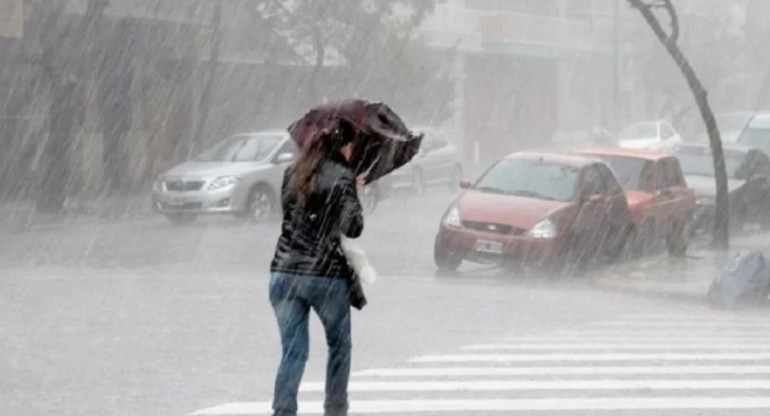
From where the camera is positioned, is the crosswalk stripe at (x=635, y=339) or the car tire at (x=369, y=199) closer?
the crosswalk stripe at (x=635, y=339)

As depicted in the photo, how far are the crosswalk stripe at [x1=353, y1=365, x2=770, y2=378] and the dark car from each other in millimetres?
13871

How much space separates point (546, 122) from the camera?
58656 mm

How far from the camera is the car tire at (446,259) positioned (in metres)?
18.9

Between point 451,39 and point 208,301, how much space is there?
111 ft

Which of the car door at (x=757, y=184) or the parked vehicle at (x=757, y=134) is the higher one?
the car door at (x=757, y=184)

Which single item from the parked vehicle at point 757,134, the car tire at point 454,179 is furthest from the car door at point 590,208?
the car tire at point 454,179

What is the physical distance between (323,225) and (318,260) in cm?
18

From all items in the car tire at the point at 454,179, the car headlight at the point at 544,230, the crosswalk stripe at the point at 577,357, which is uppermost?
the crosswalk stripe at the point at 577,357

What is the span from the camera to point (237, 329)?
13.2 metres

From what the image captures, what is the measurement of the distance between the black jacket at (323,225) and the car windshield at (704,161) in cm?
1978

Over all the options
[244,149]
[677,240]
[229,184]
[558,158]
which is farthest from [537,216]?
[244,149]

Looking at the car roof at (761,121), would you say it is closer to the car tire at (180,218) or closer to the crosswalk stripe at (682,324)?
the car tire at (180,218)

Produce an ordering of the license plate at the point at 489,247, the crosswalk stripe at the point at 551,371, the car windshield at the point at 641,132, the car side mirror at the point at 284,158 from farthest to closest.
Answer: the car windshield at the point at 641,132, the car side mirror at the point at 284,158, the license plate at the point at 489,247, the crosswalk stripe at the point at 551,371

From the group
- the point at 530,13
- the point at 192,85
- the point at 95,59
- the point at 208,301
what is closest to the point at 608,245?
the point at 208,301
